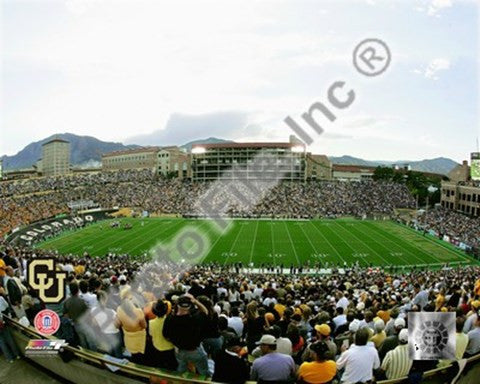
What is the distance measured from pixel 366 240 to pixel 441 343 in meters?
40.9

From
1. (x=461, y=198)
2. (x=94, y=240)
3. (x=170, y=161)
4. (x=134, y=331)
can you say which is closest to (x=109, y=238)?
(x=94, y=240)

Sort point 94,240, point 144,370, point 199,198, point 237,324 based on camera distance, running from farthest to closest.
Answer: point 199,198 < point 94,240 < point 237,324 < point 144,370

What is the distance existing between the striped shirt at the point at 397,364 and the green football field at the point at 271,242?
28418mm

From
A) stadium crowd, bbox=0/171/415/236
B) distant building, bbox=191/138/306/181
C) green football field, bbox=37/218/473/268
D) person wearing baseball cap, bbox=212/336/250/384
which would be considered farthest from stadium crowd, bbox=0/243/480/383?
distant building, bbox=191/138/306/181

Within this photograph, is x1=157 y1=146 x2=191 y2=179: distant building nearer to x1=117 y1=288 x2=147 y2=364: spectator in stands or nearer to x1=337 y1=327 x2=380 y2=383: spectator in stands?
x1=117 y1=288 x2=147 y2=364: spectator in stands

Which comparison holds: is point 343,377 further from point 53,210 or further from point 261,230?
point 53,210

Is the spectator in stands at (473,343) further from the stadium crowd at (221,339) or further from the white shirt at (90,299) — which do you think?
the white shirt at (90,299)

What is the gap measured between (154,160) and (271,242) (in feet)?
324

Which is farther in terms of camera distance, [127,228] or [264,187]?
[264,187]

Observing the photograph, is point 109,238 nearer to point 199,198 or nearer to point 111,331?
point 199,198

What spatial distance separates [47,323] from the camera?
6273 mm

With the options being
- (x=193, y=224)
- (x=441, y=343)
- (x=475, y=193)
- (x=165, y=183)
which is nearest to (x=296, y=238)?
(x=193, y=224)

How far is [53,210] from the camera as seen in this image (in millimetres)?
62812

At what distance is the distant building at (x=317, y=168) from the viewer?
333ft
